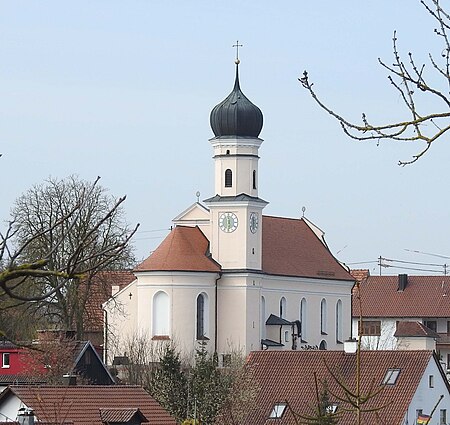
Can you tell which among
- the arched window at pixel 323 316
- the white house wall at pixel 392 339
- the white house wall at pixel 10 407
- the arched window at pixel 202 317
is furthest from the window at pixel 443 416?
the white house wall at pixel 392 339

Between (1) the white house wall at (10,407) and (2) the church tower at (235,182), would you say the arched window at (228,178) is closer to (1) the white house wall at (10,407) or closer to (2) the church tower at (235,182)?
(2) the church tower at (235,182)

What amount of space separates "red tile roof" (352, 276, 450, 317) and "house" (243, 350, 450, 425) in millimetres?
47841

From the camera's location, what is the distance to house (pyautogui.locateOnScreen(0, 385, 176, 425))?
31.2 metres

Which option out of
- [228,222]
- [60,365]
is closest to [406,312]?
[228,222]

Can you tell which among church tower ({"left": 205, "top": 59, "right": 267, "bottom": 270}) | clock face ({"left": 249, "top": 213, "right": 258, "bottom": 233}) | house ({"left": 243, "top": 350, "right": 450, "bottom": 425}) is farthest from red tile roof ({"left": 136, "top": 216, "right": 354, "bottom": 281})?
house ({"left": 243, "top": 350, "right": 450, "bottom": 425})

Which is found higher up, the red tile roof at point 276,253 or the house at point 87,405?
the red tile roof at point 276,253

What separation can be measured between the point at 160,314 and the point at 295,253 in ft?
39.5

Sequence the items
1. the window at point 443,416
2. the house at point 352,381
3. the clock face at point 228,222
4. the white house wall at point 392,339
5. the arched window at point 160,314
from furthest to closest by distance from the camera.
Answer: the white house wall at point 392,339
the clock face at point 228,222
the arched window at point 160,314
the window at point 443,416
the house at point 352,381

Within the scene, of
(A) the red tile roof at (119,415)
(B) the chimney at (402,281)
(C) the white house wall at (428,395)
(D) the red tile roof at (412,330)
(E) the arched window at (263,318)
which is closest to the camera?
(A) the red tile roof at (119,415)

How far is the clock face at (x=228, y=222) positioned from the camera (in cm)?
7900

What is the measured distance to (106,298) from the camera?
73062mm

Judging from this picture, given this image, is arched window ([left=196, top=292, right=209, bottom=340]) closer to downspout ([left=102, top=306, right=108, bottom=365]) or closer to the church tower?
the church tower

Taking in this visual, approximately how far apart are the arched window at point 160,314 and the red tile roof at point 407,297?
20012 millimetres

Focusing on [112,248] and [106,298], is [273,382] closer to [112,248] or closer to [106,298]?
[106,298]
